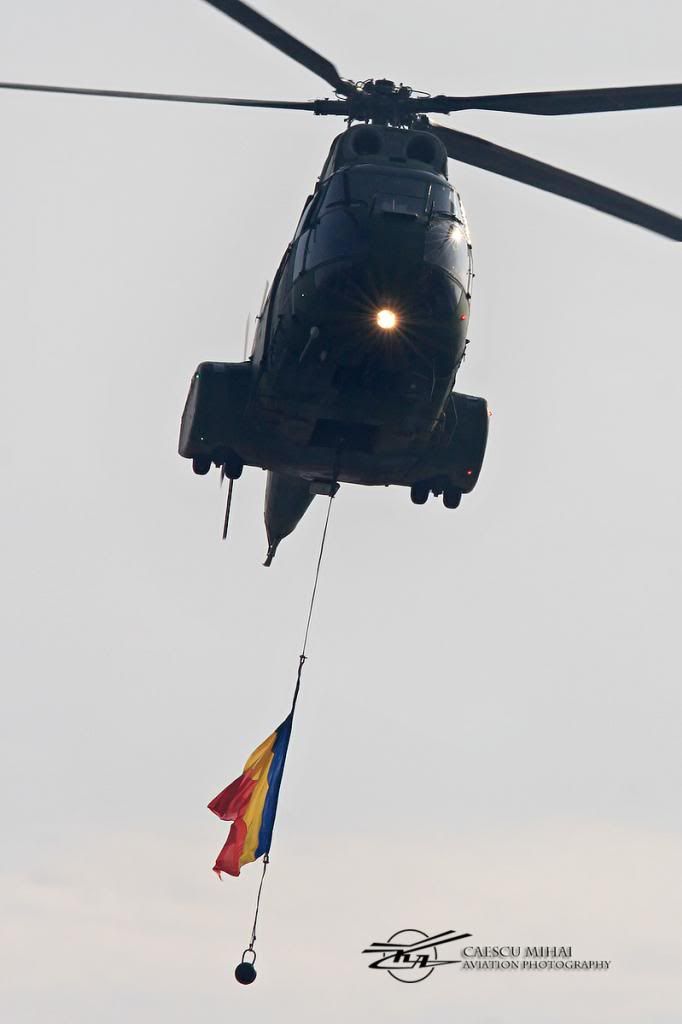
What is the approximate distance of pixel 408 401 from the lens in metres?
23.9

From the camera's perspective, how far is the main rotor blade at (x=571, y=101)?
2233cm

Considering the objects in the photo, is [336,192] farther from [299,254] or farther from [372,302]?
[372,302]

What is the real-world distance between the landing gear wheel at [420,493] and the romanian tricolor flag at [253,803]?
436 centimetres

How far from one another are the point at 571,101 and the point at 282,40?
4260 millimetres

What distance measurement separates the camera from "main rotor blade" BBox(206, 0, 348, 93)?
22.5 metres

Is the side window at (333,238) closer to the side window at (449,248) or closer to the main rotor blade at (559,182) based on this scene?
A: the side window at (449,248)

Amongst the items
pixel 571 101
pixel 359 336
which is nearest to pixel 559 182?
pixel 571 101

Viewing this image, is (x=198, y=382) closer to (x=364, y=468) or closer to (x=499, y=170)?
(x=364, y=468)

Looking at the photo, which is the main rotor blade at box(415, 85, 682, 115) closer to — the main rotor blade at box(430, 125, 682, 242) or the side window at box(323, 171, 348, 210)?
the main rotor blade at box(430, 125, 682, 242)

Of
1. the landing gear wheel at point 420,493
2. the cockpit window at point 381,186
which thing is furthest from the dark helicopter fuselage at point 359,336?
the landing gear wheel at point 420,493

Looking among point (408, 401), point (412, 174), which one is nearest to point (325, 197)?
point (412, 174)

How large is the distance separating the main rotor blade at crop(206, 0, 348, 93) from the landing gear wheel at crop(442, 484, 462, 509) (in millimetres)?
6859

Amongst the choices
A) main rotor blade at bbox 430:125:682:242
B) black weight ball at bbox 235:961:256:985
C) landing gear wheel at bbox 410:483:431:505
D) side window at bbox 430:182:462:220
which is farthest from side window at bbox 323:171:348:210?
black weight ball at bbox 235:961:256:985

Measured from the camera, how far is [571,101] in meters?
23.0
